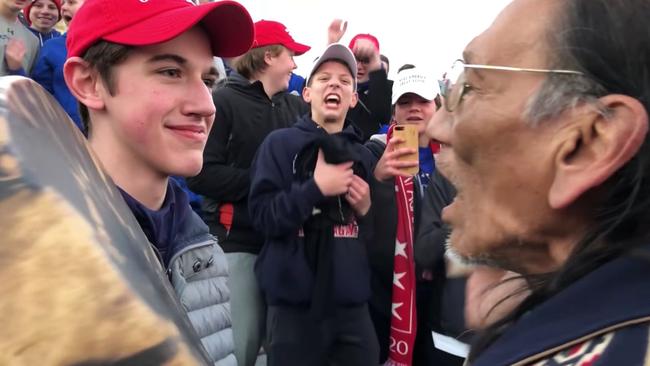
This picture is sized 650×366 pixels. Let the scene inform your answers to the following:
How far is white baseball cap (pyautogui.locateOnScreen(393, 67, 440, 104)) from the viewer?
3459mm

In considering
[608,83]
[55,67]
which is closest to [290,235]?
[608,83]

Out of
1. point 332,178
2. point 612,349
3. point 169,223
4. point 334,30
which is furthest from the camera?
point 334,30

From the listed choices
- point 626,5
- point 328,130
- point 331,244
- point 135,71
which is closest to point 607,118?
point 626,5

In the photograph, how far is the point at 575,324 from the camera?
2.46ft

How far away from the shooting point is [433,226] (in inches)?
112

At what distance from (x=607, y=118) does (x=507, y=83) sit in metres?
0.17

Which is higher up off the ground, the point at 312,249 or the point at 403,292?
A: the point at 312,249

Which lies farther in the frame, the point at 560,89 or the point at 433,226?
the point at 433,226

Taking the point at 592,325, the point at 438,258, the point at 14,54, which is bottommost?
the point at 438,258

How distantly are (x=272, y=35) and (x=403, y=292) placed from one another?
1662mm

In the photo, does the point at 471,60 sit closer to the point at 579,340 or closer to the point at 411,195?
the point at 579,340

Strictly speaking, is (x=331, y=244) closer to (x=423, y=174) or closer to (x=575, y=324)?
(x=423, y=174)

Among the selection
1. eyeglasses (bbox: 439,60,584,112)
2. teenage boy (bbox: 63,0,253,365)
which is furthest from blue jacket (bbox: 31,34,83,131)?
eyeglasses (bbox: 439,60,584,112)

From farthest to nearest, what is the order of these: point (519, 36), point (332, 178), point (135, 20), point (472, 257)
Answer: point (332, 178) < point (135, 20) < point (472, 257) < point (519, 36)
